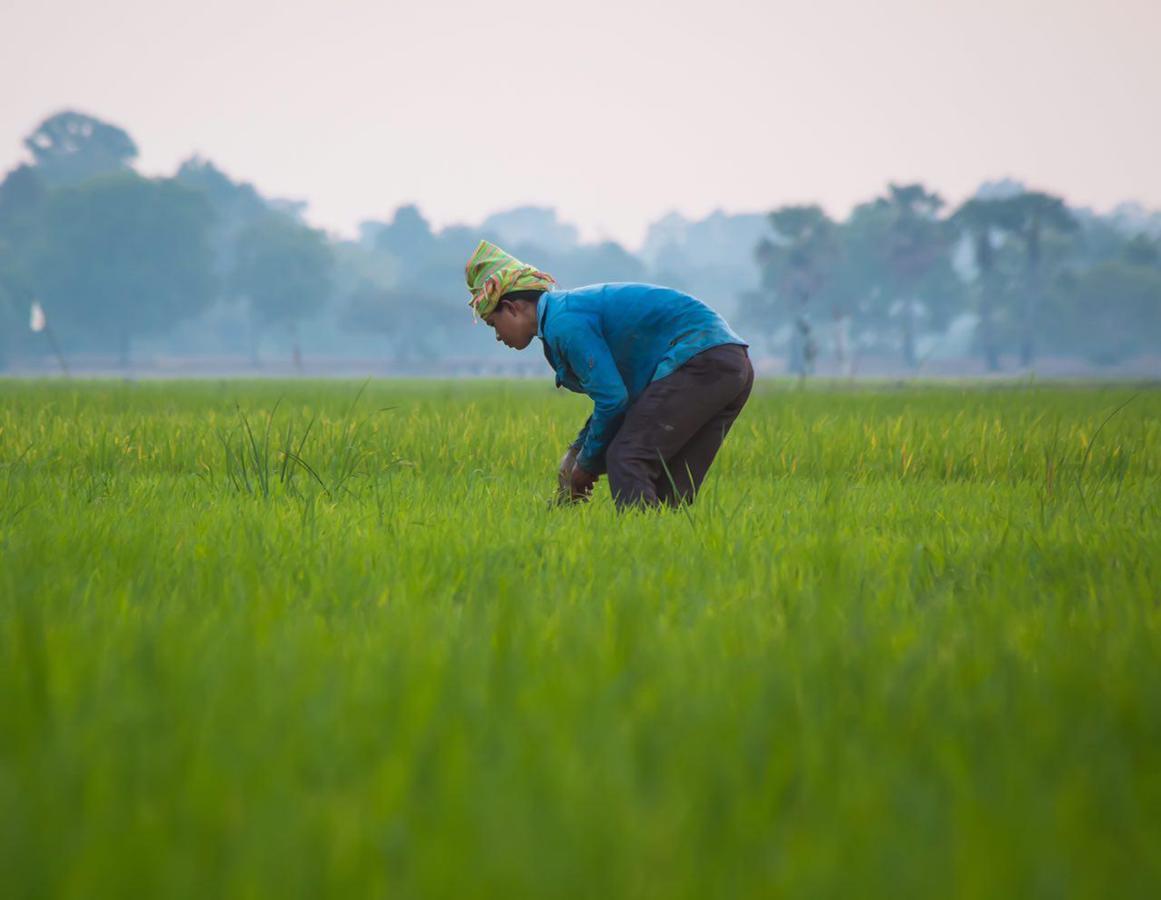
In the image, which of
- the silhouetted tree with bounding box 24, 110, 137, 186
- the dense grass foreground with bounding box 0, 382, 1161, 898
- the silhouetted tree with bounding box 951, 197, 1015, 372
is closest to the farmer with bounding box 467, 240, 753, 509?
the dense grass foreground with bounding box 0, 382, 1161, 898

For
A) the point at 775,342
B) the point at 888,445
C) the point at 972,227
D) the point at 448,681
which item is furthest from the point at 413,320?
the point at 448,681

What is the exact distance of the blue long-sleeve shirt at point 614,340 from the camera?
3.94 meters

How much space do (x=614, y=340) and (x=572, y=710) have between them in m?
2.87

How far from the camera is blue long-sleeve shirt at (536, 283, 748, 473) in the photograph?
12.9 feet

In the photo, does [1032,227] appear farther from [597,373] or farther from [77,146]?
[77,146]

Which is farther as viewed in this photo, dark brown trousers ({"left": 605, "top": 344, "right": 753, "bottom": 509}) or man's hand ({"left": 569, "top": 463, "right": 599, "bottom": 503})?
man's hand ({"left": 569, "top": 463, "right": 599, "bottom": 503})

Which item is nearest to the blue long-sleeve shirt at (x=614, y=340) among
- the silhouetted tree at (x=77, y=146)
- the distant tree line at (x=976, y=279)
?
the distant tree line at (x=976, y=279)

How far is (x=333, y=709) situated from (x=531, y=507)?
8.78ft

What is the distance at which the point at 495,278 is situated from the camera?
4016mm

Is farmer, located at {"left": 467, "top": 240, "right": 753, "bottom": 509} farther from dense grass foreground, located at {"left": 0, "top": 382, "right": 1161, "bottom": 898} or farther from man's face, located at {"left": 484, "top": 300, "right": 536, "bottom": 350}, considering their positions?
dense grass foreground, located at {"left": 0, "top": 382, "right": 1161, "bottom": 898}

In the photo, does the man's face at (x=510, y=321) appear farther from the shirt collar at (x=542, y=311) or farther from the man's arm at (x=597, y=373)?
the man's arm at (x=597, y=373)

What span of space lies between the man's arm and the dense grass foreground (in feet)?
2.41

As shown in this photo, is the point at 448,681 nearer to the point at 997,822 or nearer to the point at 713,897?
the point at 713,897

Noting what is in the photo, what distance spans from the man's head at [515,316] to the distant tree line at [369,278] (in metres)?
51.8
